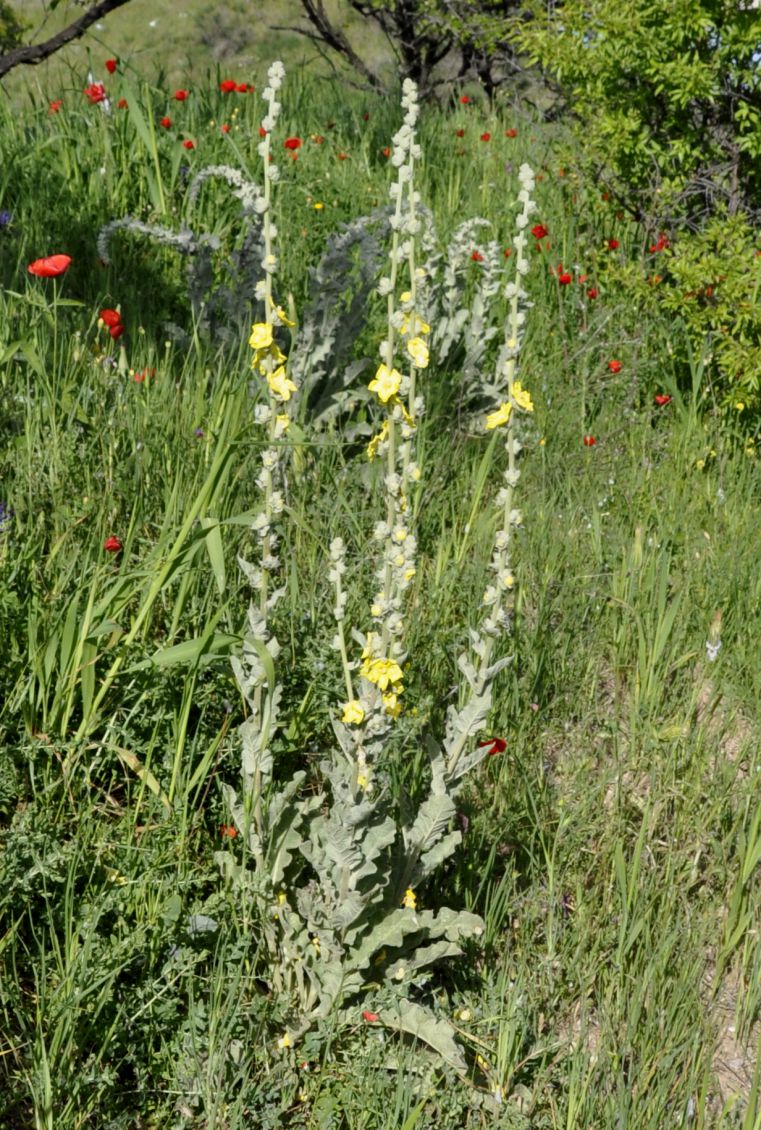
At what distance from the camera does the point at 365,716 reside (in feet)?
5.77

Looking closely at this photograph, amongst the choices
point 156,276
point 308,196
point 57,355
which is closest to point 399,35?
point 308,196

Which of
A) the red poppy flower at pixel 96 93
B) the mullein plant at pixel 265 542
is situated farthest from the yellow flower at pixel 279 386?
the red poppy flower at pixel 96 93

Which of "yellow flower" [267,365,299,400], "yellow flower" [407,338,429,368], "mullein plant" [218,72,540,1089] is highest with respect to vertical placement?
"yellow flower" [407,338,429,368]

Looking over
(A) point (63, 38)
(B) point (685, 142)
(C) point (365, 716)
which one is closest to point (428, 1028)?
(C) point (365, 716)

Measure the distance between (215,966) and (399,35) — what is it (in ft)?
26.3

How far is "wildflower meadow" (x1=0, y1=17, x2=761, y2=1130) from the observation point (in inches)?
71.1

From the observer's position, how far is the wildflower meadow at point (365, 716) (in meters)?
1.81

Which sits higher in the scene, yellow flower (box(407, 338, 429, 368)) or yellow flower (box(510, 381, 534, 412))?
yellow flower (box(407, 338, 429, 368))

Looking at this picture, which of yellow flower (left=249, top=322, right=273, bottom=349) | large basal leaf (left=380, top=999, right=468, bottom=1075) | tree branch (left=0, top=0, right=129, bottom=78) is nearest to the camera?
yellow flower (left=249, top=322, right=273, bottom=349)

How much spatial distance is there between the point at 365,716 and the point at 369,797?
13cm

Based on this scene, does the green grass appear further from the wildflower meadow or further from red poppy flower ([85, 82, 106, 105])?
the wildflower meadow

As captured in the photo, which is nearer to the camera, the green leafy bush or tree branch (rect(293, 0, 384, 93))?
the green leafy bush

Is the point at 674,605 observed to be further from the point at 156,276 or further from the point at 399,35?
the point at 399,35

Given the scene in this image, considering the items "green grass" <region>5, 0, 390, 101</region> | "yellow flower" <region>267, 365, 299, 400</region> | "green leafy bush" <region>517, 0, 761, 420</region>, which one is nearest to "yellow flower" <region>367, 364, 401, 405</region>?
"yellow flower" <region>267, 365, 299, 400</region>
